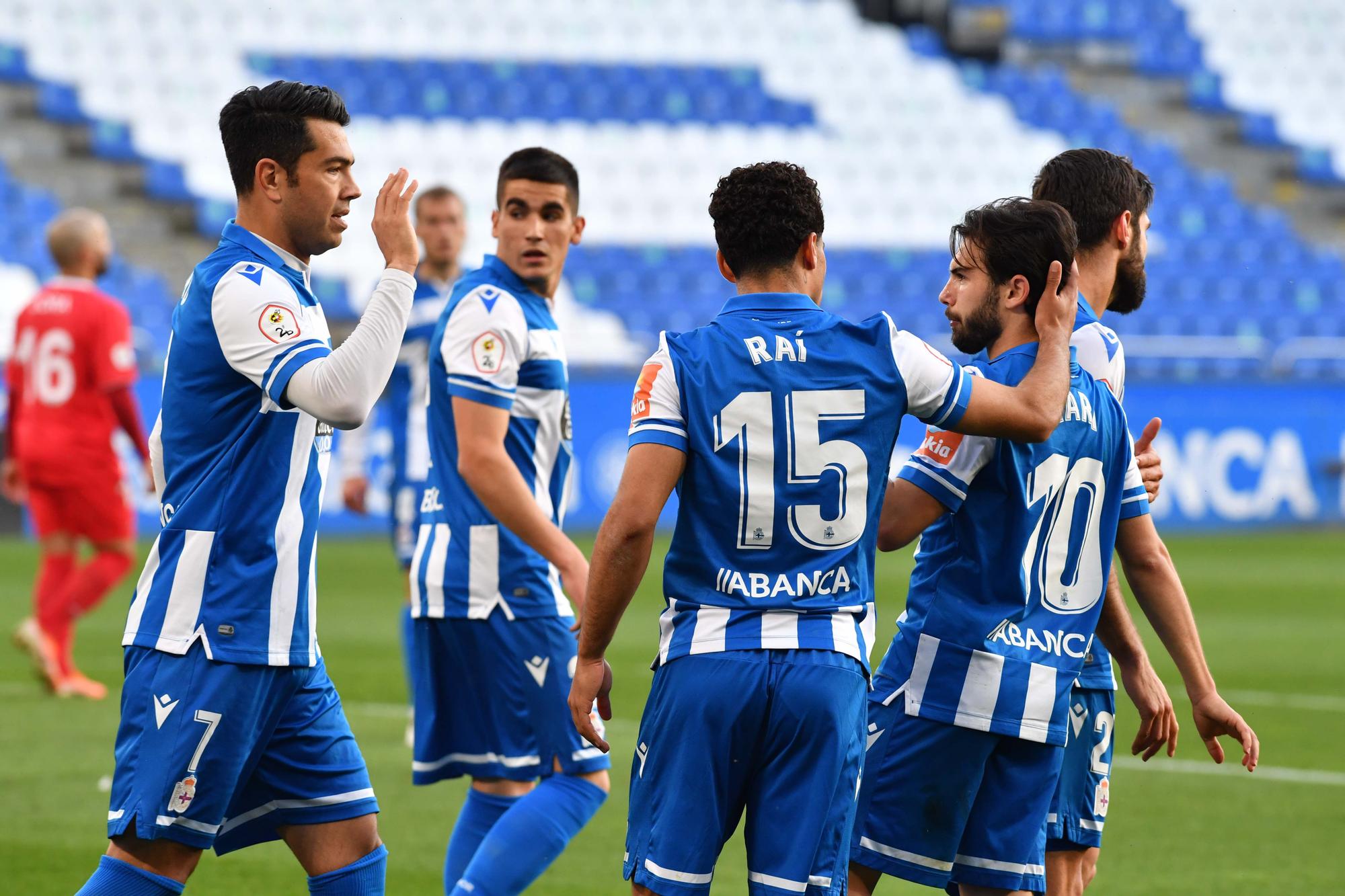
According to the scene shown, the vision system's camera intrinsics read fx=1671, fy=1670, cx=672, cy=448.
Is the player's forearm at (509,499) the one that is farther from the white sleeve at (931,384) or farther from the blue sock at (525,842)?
the white sleeve at (931,384)

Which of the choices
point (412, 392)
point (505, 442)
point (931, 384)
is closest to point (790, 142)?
point (412, 392)

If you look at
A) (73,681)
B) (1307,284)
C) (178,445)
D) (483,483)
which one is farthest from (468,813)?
(1307,284)

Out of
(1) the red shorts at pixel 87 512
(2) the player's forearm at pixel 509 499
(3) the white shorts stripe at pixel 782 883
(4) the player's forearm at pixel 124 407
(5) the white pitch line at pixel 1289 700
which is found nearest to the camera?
(3) the white shorts stripe at pixel 782 883

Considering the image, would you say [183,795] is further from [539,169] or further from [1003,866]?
[539,169]

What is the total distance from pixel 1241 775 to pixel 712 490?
4.51 m

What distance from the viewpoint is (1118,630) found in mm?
3699

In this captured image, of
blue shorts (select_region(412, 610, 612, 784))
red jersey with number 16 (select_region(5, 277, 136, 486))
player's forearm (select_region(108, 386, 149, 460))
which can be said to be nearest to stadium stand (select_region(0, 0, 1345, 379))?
red jersey with number 16 (select_region(5, 277, 136, 486))

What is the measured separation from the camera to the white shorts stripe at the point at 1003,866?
3500mm

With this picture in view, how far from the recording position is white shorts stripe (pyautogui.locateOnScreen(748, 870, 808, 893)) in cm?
316

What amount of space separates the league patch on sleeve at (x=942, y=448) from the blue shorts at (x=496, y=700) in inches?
53.8

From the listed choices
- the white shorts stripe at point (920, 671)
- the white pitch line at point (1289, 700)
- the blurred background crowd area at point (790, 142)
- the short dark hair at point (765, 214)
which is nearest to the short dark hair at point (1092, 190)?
the short dark hair at point (765, 214)

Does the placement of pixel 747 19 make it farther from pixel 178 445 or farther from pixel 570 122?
pixel 178 445

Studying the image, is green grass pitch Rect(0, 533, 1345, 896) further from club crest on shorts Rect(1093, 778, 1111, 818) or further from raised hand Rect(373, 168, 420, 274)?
raised hand Rect(373, 168, 420, 274)

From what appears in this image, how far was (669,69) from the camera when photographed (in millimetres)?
22672
